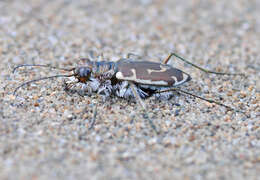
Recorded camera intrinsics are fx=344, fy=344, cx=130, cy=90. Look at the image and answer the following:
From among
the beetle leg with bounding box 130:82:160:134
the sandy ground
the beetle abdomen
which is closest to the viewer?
the sandy ground

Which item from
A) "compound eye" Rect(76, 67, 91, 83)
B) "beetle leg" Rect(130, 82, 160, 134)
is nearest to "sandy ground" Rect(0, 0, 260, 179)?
"beetle leg" Rect(130, 82, 160, 134)

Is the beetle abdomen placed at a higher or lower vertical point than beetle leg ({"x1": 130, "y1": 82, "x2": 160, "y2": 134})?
higher

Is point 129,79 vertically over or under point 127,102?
over

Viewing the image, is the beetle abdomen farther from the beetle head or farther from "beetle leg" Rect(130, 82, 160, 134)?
the beetle head

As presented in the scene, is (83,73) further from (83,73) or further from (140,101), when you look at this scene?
(140,101)

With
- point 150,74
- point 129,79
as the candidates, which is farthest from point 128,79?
point 150,74

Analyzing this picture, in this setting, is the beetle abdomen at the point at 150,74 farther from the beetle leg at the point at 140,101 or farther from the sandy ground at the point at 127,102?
the sandy ground at the point at 127,102
